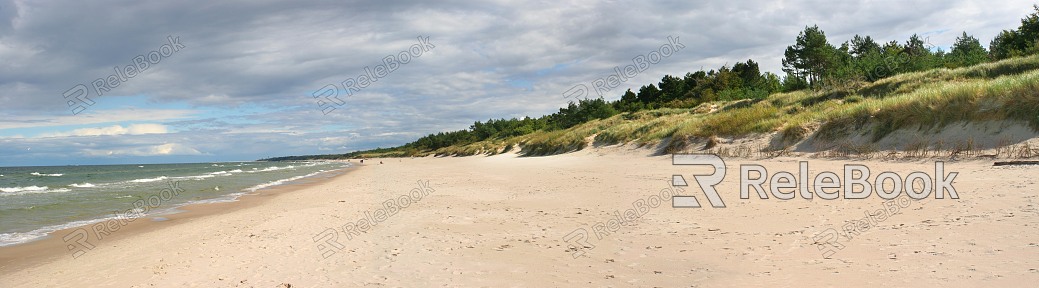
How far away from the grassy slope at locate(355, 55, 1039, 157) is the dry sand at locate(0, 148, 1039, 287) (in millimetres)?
5280

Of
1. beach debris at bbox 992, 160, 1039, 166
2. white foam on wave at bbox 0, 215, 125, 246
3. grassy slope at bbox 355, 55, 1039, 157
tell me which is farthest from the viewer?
grassy slope at bbox 355, 55, 1039, 157

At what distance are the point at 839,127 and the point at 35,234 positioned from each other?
21.0 meters

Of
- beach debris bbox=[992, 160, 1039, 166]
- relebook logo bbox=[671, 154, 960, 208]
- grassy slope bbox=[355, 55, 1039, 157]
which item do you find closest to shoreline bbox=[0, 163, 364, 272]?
relebook logo bbox=[671, 154, 960, 208]

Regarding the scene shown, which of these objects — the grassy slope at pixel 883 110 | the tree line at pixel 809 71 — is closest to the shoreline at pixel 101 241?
the grassy slope at pixel 883 110

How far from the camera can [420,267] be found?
5.51m

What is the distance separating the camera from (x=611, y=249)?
234 inches

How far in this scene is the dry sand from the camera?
447 centimetres

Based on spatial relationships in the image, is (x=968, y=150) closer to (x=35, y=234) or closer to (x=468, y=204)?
(x=468, y=204)

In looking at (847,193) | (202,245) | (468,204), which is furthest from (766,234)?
(202,245)

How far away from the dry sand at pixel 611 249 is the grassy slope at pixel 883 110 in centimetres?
528

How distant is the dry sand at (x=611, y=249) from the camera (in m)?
4.47

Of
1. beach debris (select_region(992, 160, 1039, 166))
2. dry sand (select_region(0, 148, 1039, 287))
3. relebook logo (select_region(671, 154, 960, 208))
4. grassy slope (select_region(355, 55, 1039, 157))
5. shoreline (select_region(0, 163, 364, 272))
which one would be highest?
grassy slope (select_region(355, 55, 1039, 157))

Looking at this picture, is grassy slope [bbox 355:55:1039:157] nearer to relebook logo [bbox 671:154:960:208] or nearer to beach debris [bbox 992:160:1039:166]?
beach debris [bbox 992:160:1039:166]

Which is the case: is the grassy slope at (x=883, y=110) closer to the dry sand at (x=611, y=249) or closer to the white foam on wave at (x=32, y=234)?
the dry sand at (x=611, y=249)
